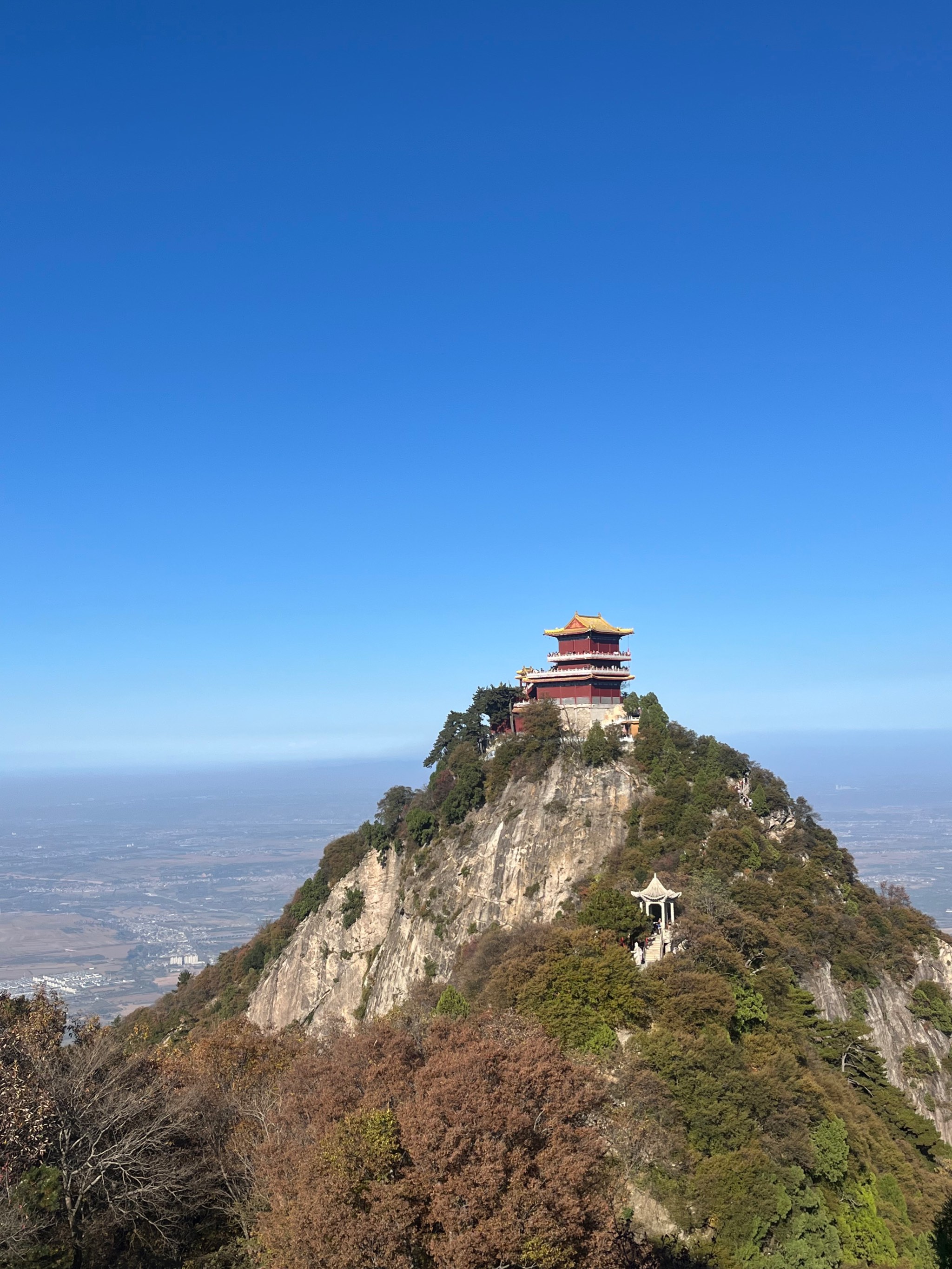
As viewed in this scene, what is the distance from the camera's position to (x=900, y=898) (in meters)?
48.1

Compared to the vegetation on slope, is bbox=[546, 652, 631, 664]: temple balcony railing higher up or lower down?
higher up

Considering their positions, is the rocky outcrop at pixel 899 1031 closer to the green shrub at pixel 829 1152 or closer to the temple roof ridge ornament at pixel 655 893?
the temple roof ridge ornament at pixel 655 893

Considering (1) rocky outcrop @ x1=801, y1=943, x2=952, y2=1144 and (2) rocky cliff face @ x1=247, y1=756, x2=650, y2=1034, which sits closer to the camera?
(1) rocky outcrop @ x1=801, y1=943, x2=952, y2=1144

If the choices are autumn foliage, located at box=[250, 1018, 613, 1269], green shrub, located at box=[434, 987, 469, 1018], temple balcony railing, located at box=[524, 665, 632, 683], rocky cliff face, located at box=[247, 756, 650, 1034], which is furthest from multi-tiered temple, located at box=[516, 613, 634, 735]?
autumn foliage, located at box=[250, 1018, 613, 1269]

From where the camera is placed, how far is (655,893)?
33.4 metres

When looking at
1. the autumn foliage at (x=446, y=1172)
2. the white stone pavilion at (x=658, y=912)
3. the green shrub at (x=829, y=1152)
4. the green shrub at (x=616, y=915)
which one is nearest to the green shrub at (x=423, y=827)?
the green shrub at (x=616, y=915)

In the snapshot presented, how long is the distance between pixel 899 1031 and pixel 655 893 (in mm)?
14901

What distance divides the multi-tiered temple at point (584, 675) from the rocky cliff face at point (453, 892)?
190 inches

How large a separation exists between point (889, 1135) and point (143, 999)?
11512 cm

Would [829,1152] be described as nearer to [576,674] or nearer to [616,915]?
[616,915]

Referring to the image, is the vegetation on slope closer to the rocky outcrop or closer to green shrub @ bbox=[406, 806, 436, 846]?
the rocky outcrop

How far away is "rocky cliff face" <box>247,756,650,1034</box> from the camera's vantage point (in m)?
45.2

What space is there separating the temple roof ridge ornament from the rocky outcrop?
7.45m

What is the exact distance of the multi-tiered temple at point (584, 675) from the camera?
52.2 metres
